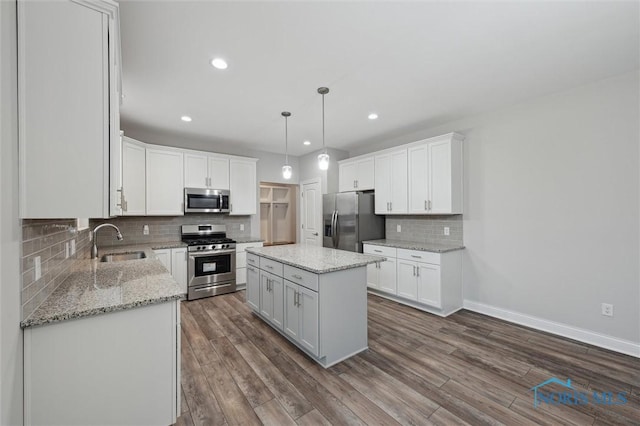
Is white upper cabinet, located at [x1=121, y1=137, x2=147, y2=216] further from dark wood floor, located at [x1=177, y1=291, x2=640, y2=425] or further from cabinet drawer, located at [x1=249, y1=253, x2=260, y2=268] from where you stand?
dark wood floor, located at [x1=177, y1=291, x2=640, y2=425]

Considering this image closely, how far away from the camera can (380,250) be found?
426cm

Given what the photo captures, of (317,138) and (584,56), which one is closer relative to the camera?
(584,56)

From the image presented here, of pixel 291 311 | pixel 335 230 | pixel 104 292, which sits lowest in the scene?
pixel 291 311

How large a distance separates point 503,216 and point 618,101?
4.88 feet

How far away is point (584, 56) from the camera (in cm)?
232

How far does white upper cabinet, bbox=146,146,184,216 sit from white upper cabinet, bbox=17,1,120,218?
10.4ft

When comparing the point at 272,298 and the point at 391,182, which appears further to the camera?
the point at 391,182

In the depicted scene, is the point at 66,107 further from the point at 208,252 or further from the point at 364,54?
the point at 208,252

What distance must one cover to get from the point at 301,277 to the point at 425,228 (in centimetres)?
255

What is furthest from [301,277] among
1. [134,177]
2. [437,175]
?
[134,177]

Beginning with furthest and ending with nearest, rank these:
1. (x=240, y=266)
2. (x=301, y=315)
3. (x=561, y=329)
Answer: (x=240, y=266) → (x=561, y=329) → (x=301, y=315)

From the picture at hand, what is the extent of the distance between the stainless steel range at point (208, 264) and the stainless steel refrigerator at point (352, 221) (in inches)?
70.0

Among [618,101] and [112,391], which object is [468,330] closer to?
[618,101]

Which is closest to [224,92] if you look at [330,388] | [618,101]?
[330,388]
